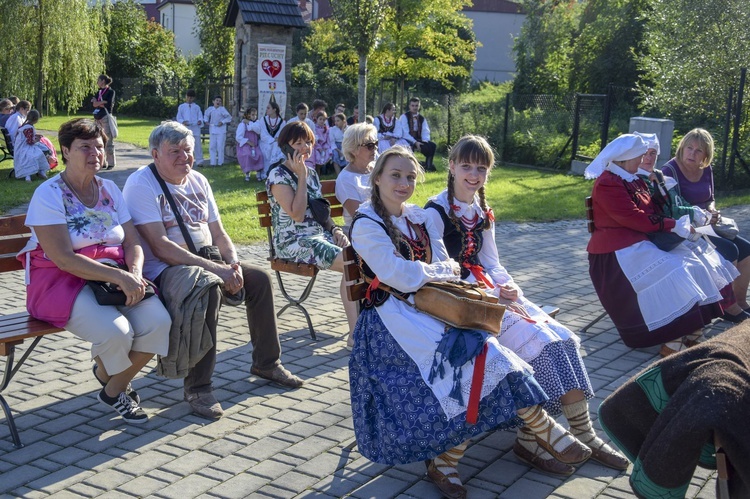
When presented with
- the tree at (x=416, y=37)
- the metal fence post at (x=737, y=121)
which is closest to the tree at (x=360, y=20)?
the tree at (x=416, y=37)

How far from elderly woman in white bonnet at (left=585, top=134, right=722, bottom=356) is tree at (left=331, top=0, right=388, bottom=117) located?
13.5 metres

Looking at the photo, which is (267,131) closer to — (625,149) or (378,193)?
(625,149)

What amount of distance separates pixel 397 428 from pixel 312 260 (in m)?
2.51

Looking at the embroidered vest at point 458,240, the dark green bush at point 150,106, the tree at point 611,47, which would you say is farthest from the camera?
the dark green bush at point 150,106

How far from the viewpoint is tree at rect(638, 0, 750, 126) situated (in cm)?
1622

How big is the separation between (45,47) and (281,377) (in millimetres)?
21845

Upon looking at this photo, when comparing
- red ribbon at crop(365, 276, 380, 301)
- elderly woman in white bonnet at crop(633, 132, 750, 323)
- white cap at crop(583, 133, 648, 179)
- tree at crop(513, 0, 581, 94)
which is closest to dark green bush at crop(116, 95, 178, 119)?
tree at crop(513, 0, 581, 94)

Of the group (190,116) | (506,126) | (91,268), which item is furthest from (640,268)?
(190,116)

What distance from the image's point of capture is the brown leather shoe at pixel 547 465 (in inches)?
164

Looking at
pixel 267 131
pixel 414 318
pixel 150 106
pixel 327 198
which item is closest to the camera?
pixel 414 318

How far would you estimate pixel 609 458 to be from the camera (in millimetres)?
4273

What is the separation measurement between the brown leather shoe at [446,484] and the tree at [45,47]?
23.2 metres

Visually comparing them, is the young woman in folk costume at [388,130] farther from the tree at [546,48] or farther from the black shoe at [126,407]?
the tree at [546,48]

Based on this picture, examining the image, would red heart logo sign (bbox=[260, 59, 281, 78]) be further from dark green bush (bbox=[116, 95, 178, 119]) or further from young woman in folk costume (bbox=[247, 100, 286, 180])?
dark green bush (bbox=[116, 95, 178, 119])
